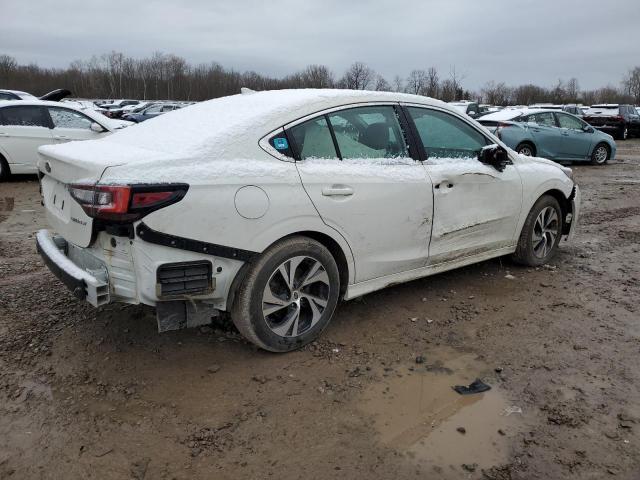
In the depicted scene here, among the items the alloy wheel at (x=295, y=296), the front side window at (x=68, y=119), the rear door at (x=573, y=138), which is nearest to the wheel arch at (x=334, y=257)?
the alloy wheel at (x=295, y=296)

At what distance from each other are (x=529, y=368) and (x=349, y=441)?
1376 millimetres

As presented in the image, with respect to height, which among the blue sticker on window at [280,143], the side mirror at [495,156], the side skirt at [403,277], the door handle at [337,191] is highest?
the blue sticker on window at [280,143]

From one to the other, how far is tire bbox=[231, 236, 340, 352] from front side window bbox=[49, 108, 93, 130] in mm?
8518

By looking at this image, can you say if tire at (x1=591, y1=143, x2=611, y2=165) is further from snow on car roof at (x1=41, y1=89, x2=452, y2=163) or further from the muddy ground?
snow on car roof at (x1=41, y1=89, x2=452, y2=163)

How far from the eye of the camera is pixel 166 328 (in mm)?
3023

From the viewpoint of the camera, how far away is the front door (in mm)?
4047

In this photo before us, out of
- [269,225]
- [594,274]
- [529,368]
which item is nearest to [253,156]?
[269,225]

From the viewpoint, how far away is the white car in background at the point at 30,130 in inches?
380

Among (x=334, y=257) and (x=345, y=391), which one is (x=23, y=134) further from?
(x=345, y=391)

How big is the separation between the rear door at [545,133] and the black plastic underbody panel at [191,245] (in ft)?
40.2

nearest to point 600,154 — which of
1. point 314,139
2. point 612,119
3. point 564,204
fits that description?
point 564,204

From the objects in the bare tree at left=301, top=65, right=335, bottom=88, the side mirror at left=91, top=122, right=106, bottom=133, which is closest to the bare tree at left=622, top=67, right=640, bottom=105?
the bare tree at left=301, top=65, right=335, bottom=88

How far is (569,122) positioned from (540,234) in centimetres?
1083

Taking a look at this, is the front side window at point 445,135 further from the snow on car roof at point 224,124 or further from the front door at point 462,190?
the snow on car roof at point 224,124
